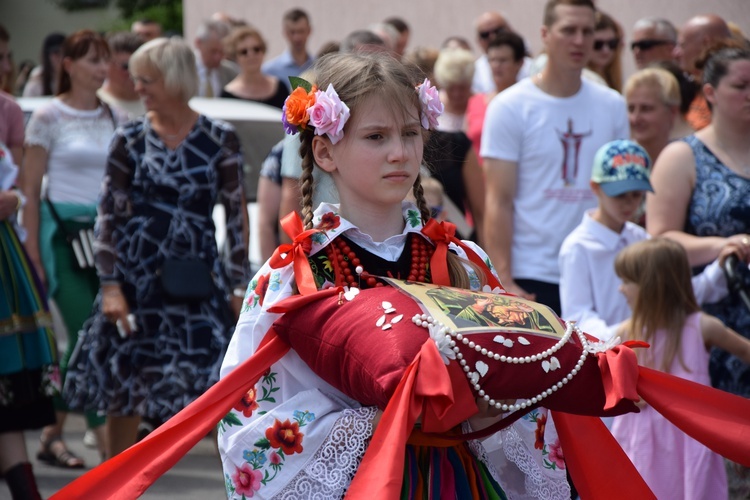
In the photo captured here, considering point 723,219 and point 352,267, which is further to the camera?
point 723,219

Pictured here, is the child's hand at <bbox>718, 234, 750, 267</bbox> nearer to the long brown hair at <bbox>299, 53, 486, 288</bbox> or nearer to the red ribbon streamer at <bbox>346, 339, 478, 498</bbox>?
the long brown hair at <bbox>299, 53, 486, 288</bbox>

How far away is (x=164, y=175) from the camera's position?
6.14 meters

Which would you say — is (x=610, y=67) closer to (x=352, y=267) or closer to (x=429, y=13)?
(x=352, y=267)

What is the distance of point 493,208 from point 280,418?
10.6 feet

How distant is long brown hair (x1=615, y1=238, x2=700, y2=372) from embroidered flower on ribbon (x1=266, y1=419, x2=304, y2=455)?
2362 millimetres

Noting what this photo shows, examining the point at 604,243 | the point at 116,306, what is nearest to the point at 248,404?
the point at 604,243

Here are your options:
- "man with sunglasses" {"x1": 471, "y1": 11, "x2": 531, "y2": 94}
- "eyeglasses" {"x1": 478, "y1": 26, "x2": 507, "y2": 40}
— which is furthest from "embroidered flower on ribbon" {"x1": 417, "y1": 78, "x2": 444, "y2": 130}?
"eyeglasses" {"x1": 478, "y1": 26, "x2": 507, "y2": 40}

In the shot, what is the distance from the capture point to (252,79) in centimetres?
1079

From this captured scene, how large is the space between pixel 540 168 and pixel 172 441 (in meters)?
3.42

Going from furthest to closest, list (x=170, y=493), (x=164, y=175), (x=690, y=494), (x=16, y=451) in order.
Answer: (x=170, y=493)
(x=164, y=175)
(x=16, y=451)
(x=690, y=494)

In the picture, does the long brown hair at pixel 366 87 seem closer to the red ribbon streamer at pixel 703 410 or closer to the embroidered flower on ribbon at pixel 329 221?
the embroidered flower on ribbon at pixel 329 221

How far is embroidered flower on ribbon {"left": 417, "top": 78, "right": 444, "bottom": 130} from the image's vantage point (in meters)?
3.48

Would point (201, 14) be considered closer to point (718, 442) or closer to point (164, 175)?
point (164, 175)

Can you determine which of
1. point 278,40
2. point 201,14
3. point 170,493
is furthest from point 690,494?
point 201,14
